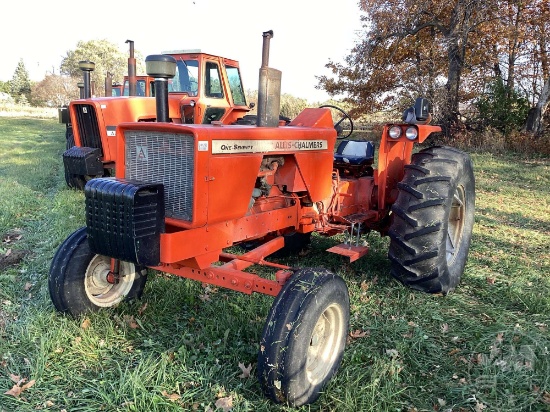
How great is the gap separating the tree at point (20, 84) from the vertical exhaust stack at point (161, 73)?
214ft

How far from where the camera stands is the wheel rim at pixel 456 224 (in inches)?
171

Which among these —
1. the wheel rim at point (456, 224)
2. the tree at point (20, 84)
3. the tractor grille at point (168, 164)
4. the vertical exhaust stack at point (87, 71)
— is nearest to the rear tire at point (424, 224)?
the wheel rim at point (456, 224)

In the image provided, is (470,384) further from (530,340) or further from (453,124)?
(453,124)

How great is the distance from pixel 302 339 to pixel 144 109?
6.02 meters

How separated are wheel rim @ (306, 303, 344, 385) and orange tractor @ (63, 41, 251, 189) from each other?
16.4ft

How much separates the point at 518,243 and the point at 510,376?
305 cm

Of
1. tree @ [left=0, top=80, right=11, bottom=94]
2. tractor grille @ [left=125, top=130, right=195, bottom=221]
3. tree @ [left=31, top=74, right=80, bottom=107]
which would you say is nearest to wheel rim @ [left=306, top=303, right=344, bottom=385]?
tractor grille @ [left=125, top=130, right=195, bottom=221]

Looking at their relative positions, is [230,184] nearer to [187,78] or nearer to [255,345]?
[255,345]

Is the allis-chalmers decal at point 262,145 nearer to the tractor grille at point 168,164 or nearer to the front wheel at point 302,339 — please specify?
the tractor grille at point 168,164

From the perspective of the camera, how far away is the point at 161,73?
8.46 ft

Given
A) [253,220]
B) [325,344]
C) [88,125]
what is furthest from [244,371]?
[88,125]

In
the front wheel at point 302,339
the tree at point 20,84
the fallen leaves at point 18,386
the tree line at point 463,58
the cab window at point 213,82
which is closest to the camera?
the front wheel at point 302,339

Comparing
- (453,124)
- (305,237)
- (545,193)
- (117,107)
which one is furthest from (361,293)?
(453,124)

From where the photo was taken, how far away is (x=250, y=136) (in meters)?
2.78
